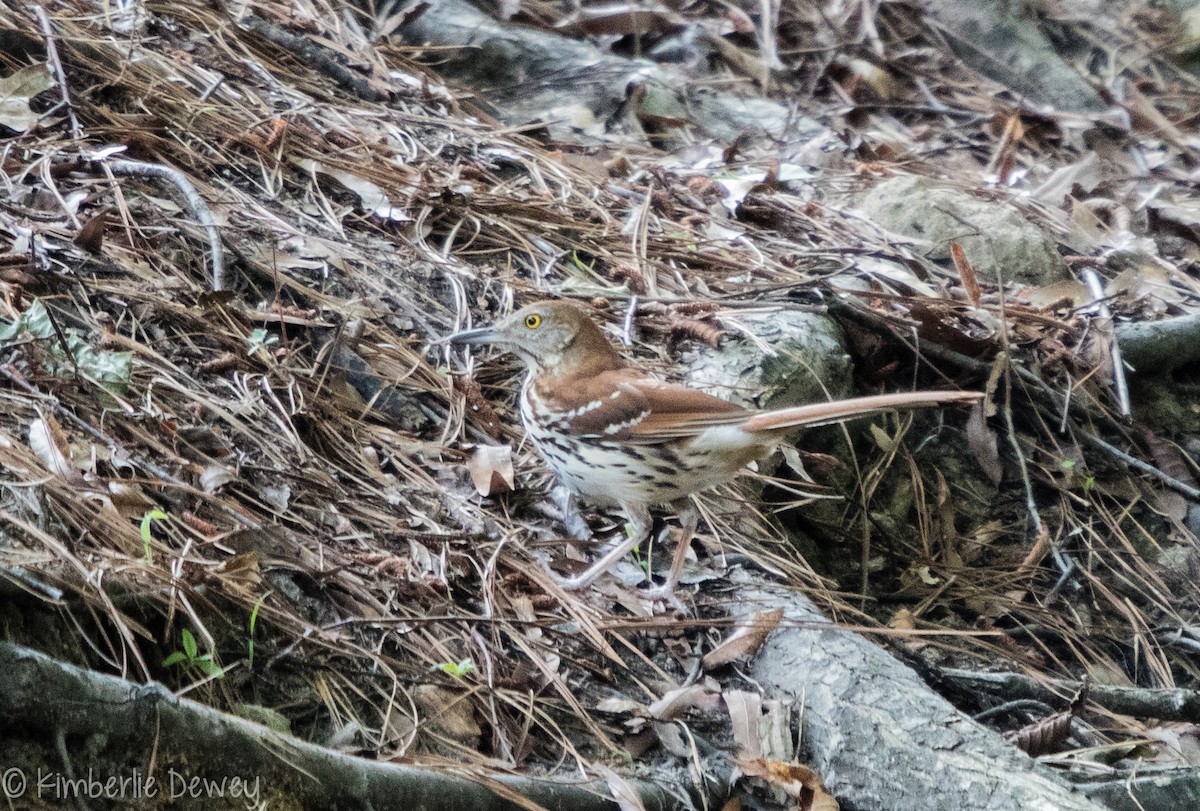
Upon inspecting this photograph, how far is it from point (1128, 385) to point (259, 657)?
150 inches

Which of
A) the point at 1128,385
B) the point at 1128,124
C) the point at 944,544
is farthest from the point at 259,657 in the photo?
the point at 1128,124

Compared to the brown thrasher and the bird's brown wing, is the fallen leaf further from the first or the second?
the bird's brown wing

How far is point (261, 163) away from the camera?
173 inches

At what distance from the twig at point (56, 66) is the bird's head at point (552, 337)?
161 centimetres

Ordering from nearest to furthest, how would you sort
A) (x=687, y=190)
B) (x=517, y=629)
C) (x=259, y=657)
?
(x=259, y=657) < (x=517, y=629) < (x=687, y=190)

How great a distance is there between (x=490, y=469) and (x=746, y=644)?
96cm

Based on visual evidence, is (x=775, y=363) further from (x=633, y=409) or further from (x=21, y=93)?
(x=21, y=93)

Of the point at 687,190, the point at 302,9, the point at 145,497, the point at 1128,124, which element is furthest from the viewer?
the point at 1128,124

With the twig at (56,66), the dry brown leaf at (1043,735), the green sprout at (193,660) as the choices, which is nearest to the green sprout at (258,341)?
the twig at (56,66)

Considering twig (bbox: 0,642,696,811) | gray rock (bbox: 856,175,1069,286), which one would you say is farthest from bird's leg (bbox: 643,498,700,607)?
gray rock (bbox: 856,175,1069,286)

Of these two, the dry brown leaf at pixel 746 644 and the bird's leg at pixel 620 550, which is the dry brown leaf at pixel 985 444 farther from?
the dry brown leaf at pixel 746 644

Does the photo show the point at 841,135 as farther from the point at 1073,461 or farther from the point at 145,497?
the point at 145,497

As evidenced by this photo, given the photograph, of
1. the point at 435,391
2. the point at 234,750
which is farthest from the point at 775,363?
the point at 234,750

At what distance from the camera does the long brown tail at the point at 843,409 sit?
308 cm
